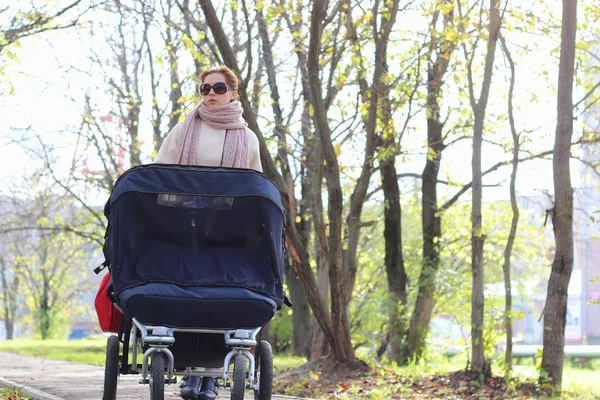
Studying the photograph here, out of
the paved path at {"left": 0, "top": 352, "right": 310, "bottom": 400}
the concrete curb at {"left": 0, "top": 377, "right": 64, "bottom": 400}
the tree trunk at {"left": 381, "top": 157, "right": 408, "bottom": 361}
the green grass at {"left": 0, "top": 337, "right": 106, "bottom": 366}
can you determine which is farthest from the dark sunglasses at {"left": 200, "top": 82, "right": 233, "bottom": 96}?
the tree trunk at {"left": 381, "top": 157, "right": 408, "bottom": 361}

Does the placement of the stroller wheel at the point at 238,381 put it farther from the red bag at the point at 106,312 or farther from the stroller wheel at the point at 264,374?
the red bag at the point at 106,312

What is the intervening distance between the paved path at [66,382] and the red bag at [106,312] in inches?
60.0

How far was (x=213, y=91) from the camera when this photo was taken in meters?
5.61

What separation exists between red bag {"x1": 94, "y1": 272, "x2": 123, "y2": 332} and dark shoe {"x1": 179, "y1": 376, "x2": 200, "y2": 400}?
1.97 ft

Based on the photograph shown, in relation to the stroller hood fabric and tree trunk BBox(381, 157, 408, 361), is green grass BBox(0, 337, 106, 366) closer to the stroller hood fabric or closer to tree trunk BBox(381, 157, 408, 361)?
tree trunk BBox(381, 157, 408, 361)

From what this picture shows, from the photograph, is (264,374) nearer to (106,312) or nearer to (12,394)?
(106,312)

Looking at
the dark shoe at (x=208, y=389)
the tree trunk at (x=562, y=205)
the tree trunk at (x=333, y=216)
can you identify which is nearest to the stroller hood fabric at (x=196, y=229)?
the dark shoe at (x=208, y=389)

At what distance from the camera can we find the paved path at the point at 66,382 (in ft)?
24.5

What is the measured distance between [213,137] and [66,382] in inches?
186

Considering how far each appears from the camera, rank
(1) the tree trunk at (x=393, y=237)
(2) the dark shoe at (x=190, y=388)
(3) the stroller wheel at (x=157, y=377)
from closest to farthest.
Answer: (3) the stroller wheel at (x=157, y=377) < (2) the dark shoe at (x=190, y=388) < (1) the tree trunk at (x=393, y=237)

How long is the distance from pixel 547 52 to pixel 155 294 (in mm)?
10551

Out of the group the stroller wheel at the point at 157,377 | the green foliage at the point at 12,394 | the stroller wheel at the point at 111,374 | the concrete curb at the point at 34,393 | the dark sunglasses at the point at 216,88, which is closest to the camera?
the stroller wheel at the point at 157,377

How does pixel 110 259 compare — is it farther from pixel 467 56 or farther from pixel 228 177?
pixel 467 56

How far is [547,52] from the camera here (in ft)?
45.3
